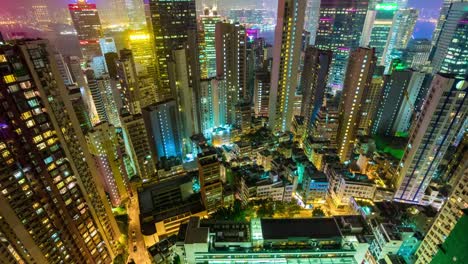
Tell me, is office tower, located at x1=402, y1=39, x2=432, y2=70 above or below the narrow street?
above

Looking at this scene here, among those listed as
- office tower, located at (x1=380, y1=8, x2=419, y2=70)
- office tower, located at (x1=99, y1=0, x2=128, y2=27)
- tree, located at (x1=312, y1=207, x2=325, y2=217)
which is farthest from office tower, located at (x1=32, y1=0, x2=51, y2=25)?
office tower, located at (x1=380, y1=8, x2=419, y2=70)

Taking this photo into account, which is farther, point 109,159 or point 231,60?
point 231,60

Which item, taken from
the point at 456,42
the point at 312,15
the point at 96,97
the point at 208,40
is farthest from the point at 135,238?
the point at 312,15

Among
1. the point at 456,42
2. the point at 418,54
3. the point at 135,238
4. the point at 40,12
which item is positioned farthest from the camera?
the point at 418,54

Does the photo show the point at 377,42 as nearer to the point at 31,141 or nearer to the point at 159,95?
the point at 159,95

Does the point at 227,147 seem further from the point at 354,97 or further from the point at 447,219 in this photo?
the point at 447,219

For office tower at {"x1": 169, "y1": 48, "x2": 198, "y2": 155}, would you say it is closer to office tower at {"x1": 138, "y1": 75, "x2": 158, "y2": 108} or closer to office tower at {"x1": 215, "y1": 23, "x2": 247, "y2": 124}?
office tower at {"x1": 215, "y1": 23, "x2": 247, "y2": 124}
